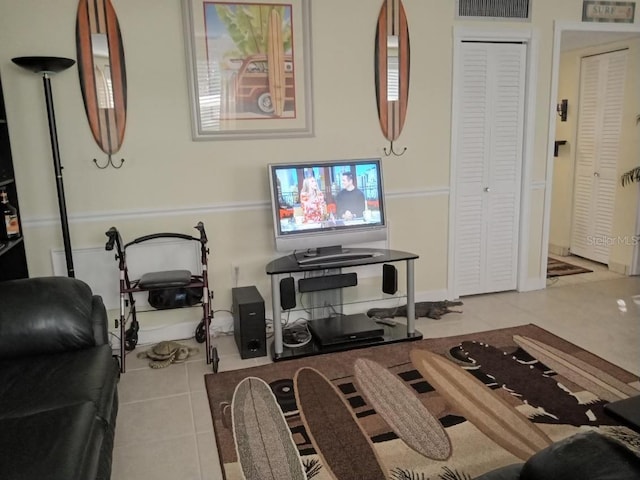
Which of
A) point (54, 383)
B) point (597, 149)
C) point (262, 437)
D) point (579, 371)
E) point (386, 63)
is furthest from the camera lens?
point (597, 149)

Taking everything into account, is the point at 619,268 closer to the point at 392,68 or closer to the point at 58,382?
the point at 392,68

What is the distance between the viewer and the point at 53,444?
5.39 feet

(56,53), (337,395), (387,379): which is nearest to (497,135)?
(387,379)

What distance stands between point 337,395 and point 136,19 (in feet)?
8.51

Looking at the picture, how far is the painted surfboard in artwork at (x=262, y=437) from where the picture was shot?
2227mm

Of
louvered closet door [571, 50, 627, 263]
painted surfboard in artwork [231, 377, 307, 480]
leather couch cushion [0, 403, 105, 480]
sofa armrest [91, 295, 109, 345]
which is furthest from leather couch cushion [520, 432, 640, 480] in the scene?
louvered closet door [571, 50, 627, 263]

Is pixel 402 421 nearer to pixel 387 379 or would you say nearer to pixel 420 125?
pixel 387 379

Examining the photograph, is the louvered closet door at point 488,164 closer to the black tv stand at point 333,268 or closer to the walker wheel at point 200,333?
the black tv stand at point 333,268

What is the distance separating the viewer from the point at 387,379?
2979 mm

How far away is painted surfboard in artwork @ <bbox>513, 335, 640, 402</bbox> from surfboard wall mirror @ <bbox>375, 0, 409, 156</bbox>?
1.70m

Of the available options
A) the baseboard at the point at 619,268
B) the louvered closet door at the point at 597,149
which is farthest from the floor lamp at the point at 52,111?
the baseboard at the point at 619,268

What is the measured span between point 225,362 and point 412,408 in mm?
1248

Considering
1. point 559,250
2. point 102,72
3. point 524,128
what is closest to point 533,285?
point 524,128

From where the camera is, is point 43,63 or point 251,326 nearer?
point 43,63
